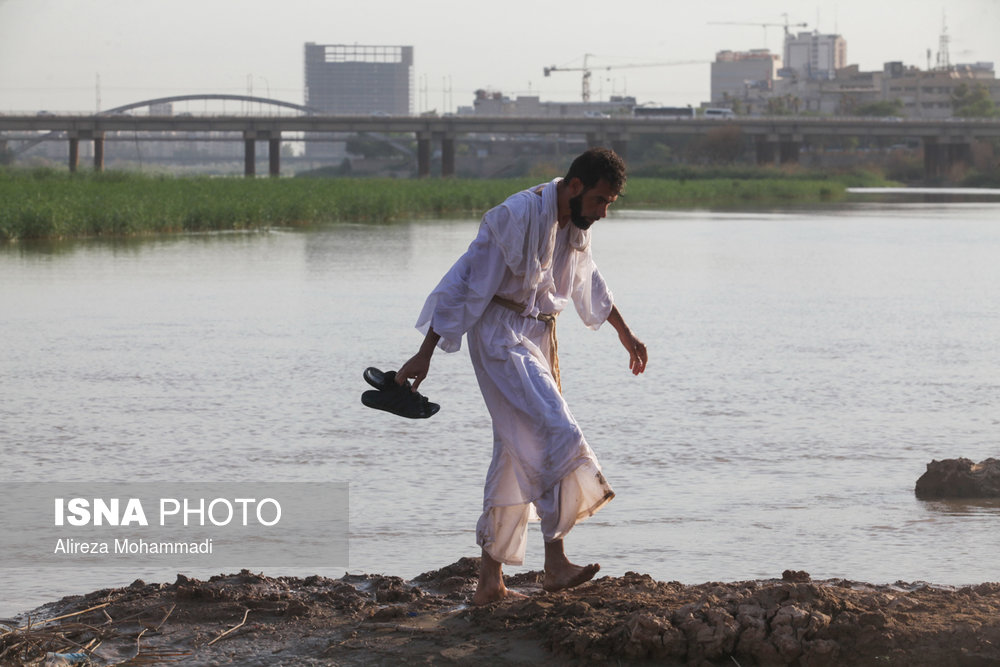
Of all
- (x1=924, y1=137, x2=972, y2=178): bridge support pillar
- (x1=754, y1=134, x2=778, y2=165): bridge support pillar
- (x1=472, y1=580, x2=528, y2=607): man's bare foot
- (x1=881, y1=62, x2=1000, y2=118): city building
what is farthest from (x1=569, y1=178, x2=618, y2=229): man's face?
(x1=881, y1=62, x2=1000, y2=118): city building

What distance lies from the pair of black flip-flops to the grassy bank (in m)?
25.2

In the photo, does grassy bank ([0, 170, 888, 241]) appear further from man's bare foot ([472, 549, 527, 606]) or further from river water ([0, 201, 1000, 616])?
man's bare foot ([472, 549, 527, 606])

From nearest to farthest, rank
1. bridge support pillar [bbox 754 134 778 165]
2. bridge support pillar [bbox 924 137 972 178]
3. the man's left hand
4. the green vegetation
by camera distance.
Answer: the man's left hand < bridge support pillar [bbox 924 137 972 178] < bridge support pillar [bbox 754 134 778 165] < the green vegetation

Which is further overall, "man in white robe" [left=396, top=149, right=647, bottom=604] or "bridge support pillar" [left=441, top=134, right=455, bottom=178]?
"bridge support pillar" [left=441, top=134, right=455, bottom=178]

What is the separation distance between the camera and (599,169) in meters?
5.04

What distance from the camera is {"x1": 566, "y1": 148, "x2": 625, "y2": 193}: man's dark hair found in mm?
5031

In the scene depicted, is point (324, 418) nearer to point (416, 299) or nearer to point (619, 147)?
point (416, 299)

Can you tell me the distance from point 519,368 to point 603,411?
194 inches

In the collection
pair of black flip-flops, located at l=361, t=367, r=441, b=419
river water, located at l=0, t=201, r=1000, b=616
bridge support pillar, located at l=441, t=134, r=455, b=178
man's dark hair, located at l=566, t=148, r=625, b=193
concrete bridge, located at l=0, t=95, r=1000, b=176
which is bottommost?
river water, located at l=0, t=201, r=1000, b=616

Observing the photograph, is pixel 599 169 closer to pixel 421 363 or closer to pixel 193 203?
pixel 421 363

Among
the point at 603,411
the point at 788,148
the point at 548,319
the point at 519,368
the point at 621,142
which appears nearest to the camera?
the point at 519,368

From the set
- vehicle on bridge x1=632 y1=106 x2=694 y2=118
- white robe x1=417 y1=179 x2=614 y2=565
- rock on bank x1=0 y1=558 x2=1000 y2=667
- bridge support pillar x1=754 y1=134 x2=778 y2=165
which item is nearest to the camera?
rock on bank x1=0 y1=558 x2=1000 y2=667

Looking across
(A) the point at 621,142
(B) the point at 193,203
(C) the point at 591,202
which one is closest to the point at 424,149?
(A) the point at 621,142

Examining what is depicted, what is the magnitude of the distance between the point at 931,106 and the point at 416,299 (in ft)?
594
